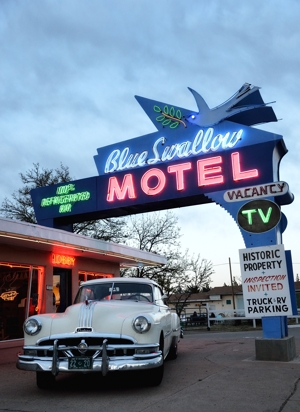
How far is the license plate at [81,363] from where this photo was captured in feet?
19.6

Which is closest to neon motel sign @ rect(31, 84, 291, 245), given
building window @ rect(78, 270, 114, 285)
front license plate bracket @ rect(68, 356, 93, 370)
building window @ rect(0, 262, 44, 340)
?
building window @ rect(78, 270, 114, 285)

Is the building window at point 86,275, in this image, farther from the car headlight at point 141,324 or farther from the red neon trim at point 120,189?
the car headlight at point 141,324

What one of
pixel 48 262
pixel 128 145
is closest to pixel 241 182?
pixel 128 145

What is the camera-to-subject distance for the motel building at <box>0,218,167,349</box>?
36.0 feet

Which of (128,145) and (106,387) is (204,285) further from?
(106,387)

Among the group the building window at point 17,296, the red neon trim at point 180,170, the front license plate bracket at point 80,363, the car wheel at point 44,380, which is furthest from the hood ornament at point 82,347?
the red neon trim at point 180,170

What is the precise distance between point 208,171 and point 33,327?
804cm

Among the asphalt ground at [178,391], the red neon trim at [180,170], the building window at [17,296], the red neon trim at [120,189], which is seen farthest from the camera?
the red neon trim at [120,189]

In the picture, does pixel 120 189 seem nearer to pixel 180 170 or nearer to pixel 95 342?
pixel 180 170

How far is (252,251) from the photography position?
30.9 feet

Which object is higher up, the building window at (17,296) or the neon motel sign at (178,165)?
the neon motel sign at (178,165)

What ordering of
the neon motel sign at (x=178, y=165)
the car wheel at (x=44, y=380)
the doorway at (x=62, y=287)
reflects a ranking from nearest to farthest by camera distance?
the car wheel at (x=44, y=380) < the neon motel sign at (x=178, y=165) < the doorway at (x=62, y=287)

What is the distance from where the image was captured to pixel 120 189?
14.6m

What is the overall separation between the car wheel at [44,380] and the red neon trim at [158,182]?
793 cm
